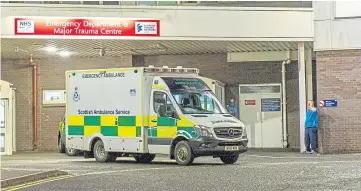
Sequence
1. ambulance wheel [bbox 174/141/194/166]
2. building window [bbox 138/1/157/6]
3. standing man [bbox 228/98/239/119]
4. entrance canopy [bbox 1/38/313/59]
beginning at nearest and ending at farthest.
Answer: ambulance wheel [bbox 174/141/194/166] → building window [bbox 138/1/157/6] → entrance canopy [bbox 1/38/313/59] → standing man [bbox 228/98/239/119]

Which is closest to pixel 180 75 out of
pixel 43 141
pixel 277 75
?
pixel 277 75

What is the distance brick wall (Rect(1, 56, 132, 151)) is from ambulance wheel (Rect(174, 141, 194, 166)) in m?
10.3

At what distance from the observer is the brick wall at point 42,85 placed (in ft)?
92.5

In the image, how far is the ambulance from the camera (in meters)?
17.8

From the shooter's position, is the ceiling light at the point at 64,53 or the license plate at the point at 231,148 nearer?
the license plate at the point at 231,148

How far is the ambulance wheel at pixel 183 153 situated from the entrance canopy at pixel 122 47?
20.7ft

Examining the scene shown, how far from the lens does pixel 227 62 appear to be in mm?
27516

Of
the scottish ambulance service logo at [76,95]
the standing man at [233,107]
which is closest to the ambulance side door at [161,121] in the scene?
the scottish ambulance service logo at [76,95]

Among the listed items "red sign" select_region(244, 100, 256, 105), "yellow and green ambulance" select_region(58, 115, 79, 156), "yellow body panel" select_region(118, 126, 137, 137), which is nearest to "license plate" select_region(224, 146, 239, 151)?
"yellow body panel" select_region(118, 126, 137, 137)

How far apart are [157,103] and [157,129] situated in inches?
27.8

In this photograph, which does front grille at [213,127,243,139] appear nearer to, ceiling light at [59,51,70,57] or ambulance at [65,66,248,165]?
ambulance at [65,66,248,165]

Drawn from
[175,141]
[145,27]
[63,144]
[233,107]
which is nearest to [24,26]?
[145,27]

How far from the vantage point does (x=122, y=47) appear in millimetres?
25547

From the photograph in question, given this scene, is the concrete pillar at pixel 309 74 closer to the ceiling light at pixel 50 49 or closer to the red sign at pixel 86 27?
the red sign at pixel 86 27
